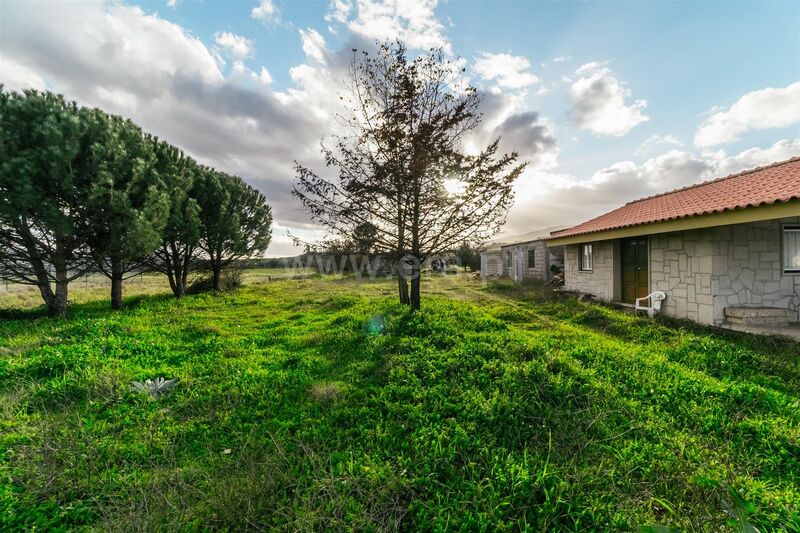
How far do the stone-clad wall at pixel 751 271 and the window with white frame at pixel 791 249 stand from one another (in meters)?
0.15

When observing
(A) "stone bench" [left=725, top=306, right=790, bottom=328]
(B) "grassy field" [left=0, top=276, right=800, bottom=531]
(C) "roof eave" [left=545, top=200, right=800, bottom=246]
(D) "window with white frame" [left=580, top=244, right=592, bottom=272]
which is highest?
(C) "roof eave" [left=545, top=200, right=800, bottom=246]

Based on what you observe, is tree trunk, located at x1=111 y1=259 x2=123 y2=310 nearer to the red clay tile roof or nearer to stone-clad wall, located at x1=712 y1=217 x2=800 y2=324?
the red clay tile roof

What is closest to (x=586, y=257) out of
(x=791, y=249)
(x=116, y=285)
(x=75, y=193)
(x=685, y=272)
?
(x=685, y=272)

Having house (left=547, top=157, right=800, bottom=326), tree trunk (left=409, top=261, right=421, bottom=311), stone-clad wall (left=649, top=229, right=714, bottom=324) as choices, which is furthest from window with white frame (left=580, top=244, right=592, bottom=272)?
tree trunk (left=409, top=261, right=421, bottom=311)

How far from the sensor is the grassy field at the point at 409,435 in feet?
7.73

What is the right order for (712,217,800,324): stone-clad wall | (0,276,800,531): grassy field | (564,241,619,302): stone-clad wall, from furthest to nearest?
1. (564,241,619,302): stone-clad wall
2. (712,217,800,324): stone-clad wall
3. (0,276,800,531): grassy field

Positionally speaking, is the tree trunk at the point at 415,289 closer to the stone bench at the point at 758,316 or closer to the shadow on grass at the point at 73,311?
the stone bench at the point at 758,316

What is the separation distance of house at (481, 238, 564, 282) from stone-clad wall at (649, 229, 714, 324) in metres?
7.05

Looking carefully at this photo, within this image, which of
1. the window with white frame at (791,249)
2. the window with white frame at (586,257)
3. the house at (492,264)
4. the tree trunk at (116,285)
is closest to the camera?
the window with white frame at (791,249)

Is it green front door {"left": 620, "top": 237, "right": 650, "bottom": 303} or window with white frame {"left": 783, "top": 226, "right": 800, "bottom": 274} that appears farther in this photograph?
green front door {"left": 620, "top": 237, "right": 650, "bottom": 303}

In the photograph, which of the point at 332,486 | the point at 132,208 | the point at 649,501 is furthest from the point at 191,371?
the point at 132,208

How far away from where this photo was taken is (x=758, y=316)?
22.6 feet

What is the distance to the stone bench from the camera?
6.90 metres

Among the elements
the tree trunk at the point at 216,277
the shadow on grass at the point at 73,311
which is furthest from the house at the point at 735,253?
the tree trunk at the point at 216,277
